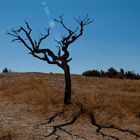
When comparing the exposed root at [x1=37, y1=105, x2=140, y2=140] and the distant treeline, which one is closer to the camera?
the exposed root at [x1=37, y1=105, x2=140, y2=140]

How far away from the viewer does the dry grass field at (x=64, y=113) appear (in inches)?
590

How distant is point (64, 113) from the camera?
1855 centimetres

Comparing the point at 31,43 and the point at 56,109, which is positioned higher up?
the point at 31,43

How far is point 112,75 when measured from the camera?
145 ft

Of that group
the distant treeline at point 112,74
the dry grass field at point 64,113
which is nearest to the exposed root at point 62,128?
the dry grass field at point 64,113

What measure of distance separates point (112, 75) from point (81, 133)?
2920cm

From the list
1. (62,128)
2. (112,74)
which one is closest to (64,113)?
(62,128)

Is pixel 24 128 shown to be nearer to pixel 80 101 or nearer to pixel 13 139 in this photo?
pixel 13 139

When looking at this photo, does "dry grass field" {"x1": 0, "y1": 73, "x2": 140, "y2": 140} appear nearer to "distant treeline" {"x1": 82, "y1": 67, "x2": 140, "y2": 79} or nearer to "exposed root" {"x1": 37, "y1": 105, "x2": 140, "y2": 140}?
"exposed root" {"x1": 37, "y1": 105, "x2": 140, "y2": 140}

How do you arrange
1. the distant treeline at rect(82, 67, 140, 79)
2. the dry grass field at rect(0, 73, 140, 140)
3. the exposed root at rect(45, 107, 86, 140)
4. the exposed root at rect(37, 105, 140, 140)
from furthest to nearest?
the distant treeline at rect(82, 67, 140, 79), the dry grass field at rect(0, 73, 140, 140), the exposed root at rect(37, 105, 140, 140), the exposed root at rect(45, 107, 86, 140)

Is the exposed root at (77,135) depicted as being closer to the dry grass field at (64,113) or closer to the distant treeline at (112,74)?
the dry grass field at (64,113)

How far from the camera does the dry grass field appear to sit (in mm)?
14984

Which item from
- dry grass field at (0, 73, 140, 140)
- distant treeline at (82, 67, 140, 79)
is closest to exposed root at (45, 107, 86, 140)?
dry grass field at (0, 73, 140, 140)

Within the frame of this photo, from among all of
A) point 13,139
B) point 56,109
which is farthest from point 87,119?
point 13,139
